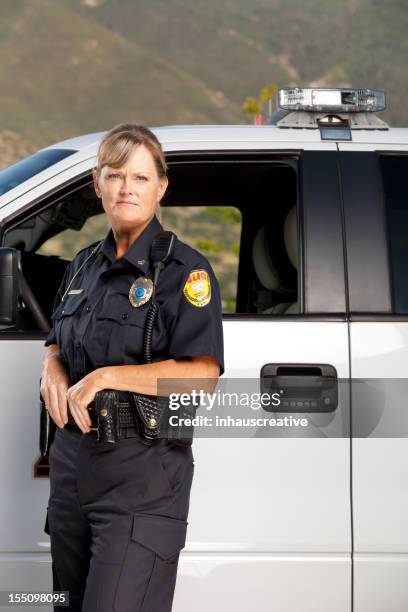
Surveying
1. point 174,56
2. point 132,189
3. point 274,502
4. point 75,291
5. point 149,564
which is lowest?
point 149,564

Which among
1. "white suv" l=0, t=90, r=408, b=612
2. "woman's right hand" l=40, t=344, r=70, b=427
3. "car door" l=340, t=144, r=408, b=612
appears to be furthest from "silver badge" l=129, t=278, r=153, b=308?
"car door" l=340, t=144, r=408, b=612

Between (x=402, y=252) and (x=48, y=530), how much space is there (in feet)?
4.53

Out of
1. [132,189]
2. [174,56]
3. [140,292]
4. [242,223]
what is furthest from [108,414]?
[174,56]

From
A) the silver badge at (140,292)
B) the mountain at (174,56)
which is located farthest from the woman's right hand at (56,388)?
the mountain at (174,56)

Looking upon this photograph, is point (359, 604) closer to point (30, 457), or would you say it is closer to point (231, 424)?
point (231, 424)

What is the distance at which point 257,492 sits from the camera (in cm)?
292

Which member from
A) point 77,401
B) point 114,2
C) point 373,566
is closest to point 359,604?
point 373,566

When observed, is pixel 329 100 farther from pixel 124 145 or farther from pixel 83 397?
pixel 83 397

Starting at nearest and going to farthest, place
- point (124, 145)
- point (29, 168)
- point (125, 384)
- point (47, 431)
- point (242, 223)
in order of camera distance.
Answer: point (125, 384), point (124, 145), point (47, 431), point (29, 168), point (242, 223)

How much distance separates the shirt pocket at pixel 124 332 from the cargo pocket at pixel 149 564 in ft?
1.12

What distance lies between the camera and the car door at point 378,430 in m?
2.93

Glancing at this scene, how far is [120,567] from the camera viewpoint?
219 centimetres

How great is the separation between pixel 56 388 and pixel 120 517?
0.32m

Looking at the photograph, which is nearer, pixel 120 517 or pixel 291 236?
pixel 120 517
